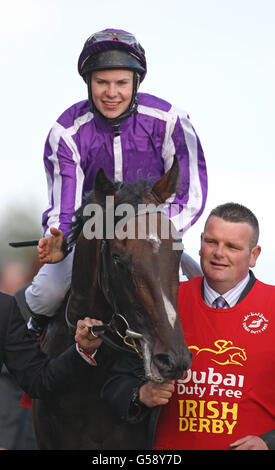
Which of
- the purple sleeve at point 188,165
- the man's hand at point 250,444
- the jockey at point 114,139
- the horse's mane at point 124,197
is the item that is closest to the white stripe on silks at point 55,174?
the jockey at point 114,139

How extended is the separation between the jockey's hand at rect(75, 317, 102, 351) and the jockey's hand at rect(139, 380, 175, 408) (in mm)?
329

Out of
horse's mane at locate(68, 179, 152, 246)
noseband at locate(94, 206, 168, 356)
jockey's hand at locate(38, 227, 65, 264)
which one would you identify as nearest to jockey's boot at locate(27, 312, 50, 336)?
jockey's hand at locate(38, 227, 65, 264)

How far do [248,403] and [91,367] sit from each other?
93 cm

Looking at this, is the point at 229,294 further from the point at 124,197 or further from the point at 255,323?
the point at 124,197

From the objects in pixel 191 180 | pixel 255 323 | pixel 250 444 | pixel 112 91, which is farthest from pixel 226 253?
pixel 112 91

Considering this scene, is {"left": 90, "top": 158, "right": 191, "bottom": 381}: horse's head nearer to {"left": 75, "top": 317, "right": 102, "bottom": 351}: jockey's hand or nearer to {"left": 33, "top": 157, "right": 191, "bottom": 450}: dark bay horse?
{"left": 33, "top": 157, "right": 191, "bottom": 450}: dark bay horse

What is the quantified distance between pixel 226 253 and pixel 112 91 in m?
1.39

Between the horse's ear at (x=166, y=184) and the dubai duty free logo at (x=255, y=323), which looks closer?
the dubai duty free logo at (x=255, y=323)

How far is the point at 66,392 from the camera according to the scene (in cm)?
379

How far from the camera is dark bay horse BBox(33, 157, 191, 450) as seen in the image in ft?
10.1

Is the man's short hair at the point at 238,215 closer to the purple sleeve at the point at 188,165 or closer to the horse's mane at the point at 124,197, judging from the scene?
the horse's mane at the point at 124,197

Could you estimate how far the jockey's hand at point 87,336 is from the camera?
332 cm
